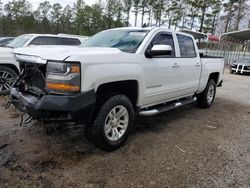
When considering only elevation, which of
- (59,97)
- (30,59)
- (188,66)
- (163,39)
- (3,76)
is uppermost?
(163,39)

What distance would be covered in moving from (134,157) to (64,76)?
1.52m

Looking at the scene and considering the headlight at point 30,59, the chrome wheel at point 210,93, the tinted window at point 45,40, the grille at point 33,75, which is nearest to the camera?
the headlight at point 30,59

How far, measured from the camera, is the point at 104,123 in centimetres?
363

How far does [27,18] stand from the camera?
44.8 meters

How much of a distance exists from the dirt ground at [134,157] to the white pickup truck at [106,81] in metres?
0.40

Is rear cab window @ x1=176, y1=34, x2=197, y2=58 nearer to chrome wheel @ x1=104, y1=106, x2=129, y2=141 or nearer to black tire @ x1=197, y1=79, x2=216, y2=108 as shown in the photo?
black tire @ x1=197, y1=79, x2=216, y2=108

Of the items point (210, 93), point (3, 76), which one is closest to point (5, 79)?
point (3, 76)

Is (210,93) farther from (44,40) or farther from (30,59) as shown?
(44,40)

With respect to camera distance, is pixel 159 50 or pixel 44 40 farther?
pixel 44 40

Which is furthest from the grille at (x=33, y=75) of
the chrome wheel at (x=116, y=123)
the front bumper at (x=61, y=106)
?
the chrome wheel at (x=116, y=123)

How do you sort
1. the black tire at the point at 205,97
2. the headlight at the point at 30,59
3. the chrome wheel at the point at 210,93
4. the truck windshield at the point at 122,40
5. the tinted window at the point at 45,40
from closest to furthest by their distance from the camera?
the headlight at the point at 30,59, the truck windshield at the point at 122,40, the black tire at the point at 205,97, the chrome wheel at the point at 210,93, the tinted window at the point at 45,40

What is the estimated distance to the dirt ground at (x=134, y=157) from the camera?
124 inches

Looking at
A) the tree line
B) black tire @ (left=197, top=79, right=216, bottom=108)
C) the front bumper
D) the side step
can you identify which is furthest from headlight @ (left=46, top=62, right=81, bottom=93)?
the tree line

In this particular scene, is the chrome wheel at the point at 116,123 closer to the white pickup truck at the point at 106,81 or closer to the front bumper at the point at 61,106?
the white pickup truck at the point at 106,81
